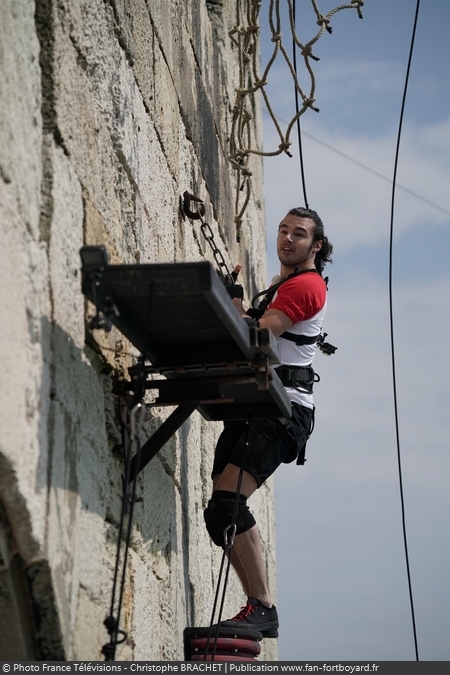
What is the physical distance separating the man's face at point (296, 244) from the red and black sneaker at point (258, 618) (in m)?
1.20

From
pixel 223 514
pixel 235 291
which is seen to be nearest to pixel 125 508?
pixel 223 514

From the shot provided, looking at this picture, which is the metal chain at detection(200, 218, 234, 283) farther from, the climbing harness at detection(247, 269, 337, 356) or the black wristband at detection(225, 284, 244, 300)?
the climbing harness at detection(247, 269, 337, 356)

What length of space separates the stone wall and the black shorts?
213 mm

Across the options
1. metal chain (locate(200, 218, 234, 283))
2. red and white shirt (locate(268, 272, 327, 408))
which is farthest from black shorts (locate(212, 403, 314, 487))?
metal chain (locate(200, 218, 234, 283))

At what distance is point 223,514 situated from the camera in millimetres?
3104

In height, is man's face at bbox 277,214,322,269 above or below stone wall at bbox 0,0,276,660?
above

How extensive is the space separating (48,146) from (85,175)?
0.28m

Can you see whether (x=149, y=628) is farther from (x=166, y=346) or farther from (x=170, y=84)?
(x=170, y=84)

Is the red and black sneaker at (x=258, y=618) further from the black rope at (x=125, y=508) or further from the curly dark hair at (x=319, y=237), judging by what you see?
the curly dark hair at (x=319, y=237)

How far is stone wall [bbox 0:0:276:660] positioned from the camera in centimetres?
190

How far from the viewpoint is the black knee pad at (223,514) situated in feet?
10.2

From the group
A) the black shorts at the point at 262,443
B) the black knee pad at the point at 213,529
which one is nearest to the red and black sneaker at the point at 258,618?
the black knee pad at the point at 213,529

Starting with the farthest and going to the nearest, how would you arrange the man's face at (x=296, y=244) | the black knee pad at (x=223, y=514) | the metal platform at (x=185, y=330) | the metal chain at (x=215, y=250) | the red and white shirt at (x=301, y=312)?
the man's face at (x=296, y=244) → the metal chain at (x=215, y=250) → the red and white shirt at (x=301, y=312) → the black knee pad at (x=223, y=514) → the metal platform at (x=185, y=330)
